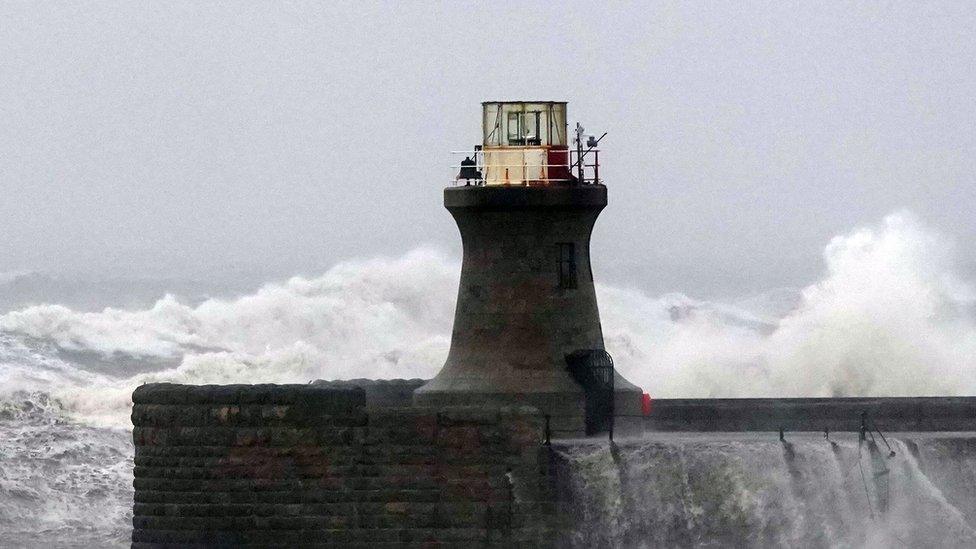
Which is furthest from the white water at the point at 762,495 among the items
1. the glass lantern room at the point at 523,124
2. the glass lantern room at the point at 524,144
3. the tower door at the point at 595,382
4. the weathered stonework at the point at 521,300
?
the glass lantern room at the point at 523,124

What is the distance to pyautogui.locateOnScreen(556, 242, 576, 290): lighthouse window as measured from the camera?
26906 millimetres

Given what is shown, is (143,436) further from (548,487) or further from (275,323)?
(275,323)

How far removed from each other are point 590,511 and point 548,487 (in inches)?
17.2

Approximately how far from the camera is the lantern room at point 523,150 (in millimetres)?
26953

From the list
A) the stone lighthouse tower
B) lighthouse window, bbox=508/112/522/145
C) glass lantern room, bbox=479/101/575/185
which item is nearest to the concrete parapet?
the stone lighthouse tower

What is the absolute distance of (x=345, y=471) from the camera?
83.3 feet

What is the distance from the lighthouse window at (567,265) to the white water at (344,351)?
27.1 ft

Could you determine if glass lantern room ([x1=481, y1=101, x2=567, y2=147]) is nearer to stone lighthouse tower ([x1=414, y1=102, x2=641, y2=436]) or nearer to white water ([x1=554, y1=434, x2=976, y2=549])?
stone lighthouse tower ([x1=414, y1=102, x2=641, y2=436])

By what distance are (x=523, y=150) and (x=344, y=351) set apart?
20.8 meters

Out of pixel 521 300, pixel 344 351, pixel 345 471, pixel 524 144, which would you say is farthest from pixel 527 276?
pixel 344 351

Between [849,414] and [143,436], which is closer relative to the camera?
[143,436]

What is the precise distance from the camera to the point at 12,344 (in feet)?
148

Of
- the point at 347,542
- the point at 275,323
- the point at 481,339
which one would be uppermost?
the point at 275,323

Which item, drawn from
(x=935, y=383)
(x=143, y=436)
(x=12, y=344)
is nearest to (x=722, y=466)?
(x=143, y=436)
